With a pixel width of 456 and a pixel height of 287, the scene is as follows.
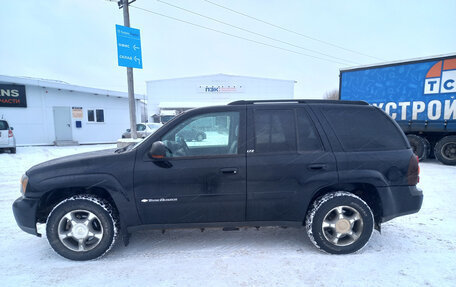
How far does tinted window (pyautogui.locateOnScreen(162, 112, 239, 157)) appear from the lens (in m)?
2.77

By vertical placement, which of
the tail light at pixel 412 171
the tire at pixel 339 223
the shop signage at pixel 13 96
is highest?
the shop signage at pixel 13 96

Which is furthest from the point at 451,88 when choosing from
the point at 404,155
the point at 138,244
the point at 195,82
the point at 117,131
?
the point at 195,82

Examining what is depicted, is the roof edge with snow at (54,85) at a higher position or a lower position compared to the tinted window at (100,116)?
higher

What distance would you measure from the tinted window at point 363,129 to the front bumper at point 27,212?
3.75m

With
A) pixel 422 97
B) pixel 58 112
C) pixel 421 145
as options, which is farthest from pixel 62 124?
pixel 421 145

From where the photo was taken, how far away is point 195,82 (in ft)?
116

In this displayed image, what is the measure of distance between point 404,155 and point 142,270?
3.47m

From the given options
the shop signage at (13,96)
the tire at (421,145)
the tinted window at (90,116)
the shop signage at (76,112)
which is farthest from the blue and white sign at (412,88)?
the shop signage at (13,96)

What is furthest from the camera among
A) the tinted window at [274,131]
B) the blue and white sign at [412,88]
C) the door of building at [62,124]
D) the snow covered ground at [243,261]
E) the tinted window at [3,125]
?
the door of building at [62,124]

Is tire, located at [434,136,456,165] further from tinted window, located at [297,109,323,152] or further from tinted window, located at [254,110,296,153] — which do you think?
tinted window, located at [254,110,296,153]

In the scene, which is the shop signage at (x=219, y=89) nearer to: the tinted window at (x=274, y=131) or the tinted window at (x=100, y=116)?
the tinted window at (x=100, y=116)

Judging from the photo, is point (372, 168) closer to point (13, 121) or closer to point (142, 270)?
point (142, 270)

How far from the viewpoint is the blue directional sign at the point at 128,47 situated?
7.35 m

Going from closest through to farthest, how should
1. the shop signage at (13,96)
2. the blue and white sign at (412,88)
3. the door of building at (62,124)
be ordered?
the blue and white sign at (412,88) → the shop signage at (13,96) → the door of building at (62,124)
